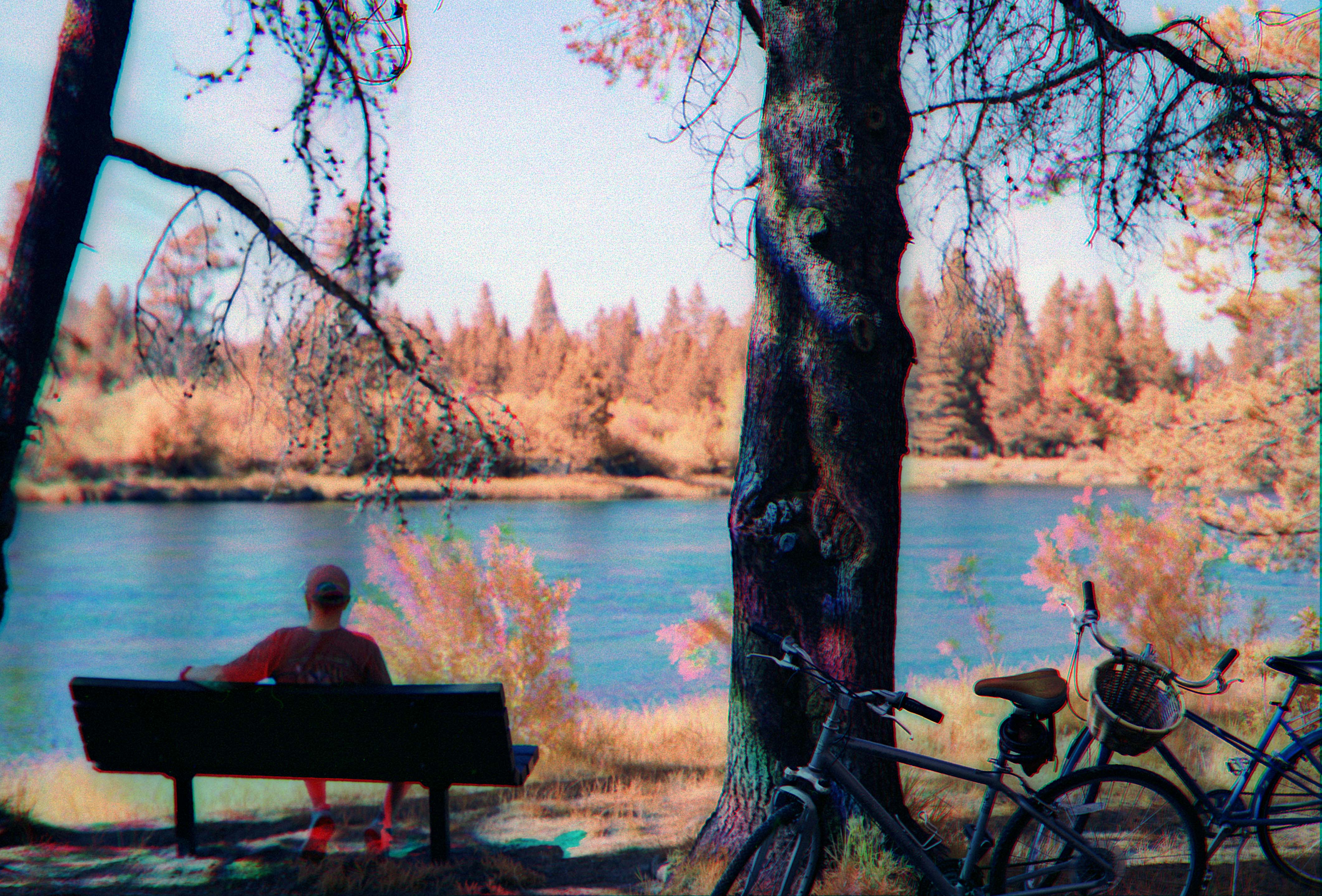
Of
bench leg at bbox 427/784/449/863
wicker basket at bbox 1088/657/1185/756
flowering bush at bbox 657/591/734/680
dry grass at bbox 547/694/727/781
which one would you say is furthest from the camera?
flowering bush at bbox 657/591/734/680

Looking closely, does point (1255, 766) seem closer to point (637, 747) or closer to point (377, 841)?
point (377, 841)

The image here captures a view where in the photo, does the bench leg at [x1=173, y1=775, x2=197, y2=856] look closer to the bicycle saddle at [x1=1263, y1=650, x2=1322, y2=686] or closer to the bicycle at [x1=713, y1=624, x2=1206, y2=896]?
the bicycle at [x1=713, y1=624, x2=1206, y2=896]

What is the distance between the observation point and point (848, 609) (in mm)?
3291

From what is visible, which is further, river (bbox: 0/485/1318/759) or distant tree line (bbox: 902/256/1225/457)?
distant tree line (bbox: 902/256/1225/457)

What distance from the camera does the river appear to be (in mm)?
11859

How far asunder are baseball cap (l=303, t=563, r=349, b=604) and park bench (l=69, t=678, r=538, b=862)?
31 centimetres

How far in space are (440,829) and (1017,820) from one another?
79.4 inches

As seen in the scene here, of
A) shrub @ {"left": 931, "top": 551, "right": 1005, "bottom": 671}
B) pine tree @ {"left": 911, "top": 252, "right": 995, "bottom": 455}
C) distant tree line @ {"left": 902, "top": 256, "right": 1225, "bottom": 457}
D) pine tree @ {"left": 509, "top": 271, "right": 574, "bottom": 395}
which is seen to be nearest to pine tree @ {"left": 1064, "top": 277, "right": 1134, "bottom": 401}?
distant tree line @ {"left": 902, "top": 256, "right": 1225, "bottom": 457}

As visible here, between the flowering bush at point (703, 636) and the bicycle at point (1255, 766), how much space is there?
130 inches

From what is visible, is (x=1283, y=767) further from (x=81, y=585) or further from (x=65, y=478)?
(x=65, y=478)

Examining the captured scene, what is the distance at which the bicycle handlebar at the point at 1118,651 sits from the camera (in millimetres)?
2861

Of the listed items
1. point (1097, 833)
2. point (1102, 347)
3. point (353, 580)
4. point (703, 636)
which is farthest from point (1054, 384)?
point (1097, 833)

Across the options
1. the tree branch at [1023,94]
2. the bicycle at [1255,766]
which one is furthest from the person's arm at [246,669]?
the tree branch at [1023,94]

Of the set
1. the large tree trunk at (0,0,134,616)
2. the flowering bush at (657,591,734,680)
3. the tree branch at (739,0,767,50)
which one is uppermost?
the tree branch at (739,0,767,50)
